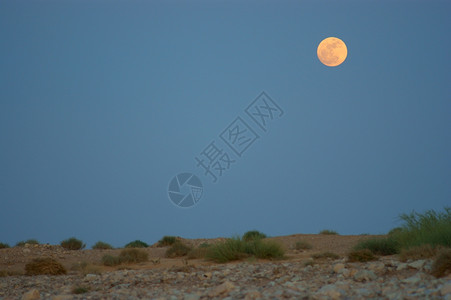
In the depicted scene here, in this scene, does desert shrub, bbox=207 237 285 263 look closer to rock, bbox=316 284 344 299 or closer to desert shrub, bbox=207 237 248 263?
desert shrub, bbox=207 237 248 263

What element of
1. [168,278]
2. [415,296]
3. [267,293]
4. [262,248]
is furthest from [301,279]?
[262,248]

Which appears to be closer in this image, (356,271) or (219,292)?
(219,292)

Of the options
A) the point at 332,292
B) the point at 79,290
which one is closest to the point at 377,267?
the point at 332,292

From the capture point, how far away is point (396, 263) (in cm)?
895

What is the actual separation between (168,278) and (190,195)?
1646 centimetres

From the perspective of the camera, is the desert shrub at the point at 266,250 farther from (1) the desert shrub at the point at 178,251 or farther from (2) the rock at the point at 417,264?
(2) the rock at the point at 417,264

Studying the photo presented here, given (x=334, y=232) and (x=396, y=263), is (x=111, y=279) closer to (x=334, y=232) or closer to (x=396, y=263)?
(x=396, y=263)

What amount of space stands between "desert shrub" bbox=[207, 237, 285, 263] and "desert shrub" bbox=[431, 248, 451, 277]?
6.83 metres

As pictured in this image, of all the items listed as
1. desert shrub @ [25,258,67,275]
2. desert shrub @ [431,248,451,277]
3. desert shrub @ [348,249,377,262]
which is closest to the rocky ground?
desert shrub @ [431,248,451,277]

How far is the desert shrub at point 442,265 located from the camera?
285 inches

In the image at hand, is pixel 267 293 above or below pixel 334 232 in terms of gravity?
below

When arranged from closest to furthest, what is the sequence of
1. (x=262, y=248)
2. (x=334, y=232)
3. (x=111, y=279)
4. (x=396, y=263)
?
(x=396, y=263) → (x=111, y=279) → (x=262, y=248) → (x=334, y=232)

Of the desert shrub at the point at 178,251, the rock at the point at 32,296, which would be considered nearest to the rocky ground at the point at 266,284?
the rock at the point at 32,296

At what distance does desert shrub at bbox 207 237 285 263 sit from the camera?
45.5ft
